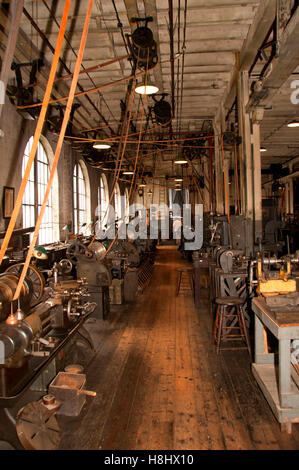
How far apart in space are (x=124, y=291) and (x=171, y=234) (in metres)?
11.3

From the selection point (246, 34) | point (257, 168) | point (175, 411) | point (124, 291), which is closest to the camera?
point (175, 411)

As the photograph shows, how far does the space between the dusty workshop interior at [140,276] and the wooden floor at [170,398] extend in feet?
0.05

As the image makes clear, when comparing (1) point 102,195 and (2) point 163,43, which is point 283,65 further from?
(1) point 102,195

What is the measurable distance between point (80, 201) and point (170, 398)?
8358mm

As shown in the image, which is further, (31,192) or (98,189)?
(98,189)

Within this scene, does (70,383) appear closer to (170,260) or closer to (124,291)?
(124,291)

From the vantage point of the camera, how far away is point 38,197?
7602mm

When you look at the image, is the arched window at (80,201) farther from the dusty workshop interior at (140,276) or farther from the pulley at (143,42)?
the pulley at (143,42)

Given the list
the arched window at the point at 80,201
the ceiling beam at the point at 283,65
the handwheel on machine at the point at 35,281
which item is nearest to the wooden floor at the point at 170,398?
the handwheel on machine at the point at 35,281

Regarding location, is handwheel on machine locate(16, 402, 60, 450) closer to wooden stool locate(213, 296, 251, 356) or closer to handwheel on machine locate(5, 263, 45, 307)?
handwheel on machine locate(5, 263, 45, 307)

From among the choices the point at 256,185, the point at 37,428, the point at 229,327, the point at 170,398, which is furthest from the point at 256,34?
the point at 37,428

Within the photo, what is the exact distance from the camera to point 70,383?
9.73ft

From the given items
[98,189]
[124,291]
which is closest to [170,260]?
[98,189]
